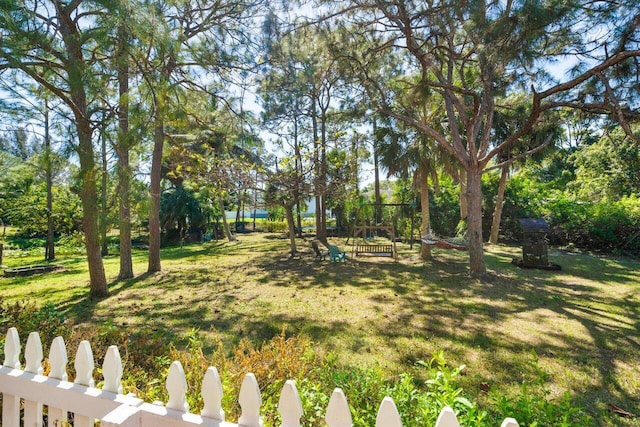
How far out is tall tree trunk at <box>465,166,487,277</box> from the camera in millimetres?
7488

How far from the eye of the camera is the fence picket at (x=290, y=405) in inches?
46.7

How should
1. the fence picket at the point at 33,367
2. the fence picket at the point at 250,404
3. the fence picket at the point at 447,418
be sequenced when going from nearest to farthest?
the fence picket at the point at 447,418, the fence picket at the point at 250,404, the fence picket at the point at 33,367

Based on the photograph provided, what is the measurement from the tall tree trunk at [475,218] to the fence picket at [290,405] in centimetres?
737

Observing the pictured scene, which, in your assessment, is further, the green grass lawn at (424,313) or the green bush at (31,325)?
the green grass lawn at (424,313)

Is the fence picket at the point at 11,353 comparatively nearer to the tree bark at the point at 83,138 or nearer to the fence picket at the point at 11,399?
the fence picket at the point at 11,399

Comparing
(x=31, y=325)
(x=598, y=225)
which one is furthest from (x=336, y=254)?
(x=598, y=225)

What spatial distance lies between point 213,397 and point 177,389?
173mm

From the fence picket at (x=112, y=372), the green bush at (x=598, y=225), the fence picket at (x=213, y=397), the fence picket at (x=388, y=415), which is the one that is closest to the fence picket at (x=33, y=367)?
the fence picket at (x=112, y=372)

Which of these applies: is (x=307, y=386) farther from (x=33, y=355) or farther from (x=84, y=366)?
(x=33, y=355)

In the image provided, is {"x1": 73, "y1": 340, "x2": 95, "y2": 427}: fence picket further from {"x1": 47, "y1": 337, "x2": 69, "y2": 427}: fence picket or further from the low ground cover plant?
the low ground cover plant

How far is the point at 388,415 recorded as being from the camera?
1.06 meters

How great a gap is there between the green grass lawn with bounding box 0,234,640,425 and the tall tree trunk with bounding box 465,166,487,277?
38 centimetres

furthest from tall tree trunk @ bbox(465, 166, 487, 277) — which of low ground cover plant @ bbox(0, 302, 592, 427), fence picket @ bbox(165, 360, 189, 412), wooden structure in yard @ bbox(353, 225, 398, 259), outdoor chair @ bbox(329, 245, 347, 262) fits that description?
fence picket @ bbox(165, 360, 189, 412)

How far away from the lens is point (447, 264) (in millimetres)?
9797
